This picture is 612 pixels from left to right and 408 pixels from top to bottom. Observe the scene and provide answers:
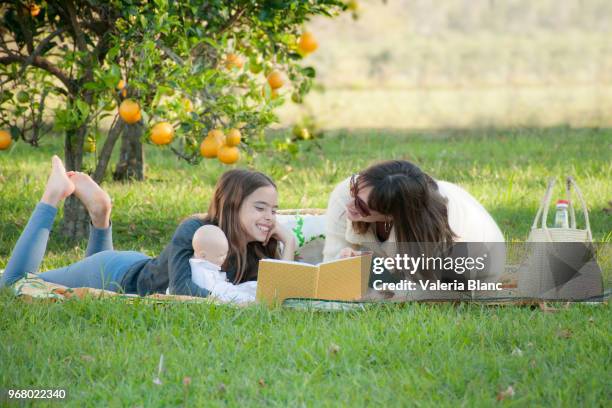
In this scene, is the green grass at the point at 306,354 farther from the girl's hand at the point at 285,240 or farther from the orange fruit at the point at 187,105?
the orange fruit at the point at 187,105

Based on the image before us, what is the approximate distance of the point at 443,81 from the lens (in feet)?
50.4

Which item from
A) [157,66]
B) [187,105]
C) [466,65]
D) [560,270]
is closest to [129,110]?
[187,105]

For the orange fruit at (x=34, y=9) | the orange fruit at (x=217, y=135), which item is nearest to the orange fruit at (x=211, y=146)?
the orange fruit at (x=217, y=135)

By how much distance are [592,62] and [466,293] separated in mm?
12457

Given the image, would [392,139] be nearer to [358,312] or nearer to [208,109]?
[208,109]

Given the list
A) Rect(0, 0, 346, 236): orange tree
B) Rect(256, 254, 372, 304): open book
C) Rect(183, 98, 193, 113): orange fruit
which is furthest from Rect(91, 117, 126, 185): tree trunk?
Rect(256, 254, 372, 304): open book

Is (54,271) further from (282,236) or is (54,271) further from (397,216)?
(397,216)

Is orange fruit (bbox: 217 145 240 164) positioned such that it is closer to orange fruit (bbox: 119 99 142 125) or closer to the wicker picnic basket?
orange fruit (bbox: 119 99 142 125)

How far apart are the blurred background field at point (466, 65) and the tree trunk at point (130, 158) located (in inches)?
196

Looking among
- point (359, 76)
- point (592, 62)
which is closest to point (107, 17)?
point (359, 76)

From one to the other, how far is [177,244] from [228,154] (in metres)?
1.01

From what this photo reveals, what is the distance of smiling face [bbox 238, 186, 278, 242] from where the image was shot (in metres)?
4.56

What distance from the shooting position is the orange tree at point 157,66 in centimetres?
524

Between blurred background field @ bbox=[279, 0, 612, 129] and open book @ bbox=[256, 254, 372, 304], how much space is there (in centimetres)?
839
